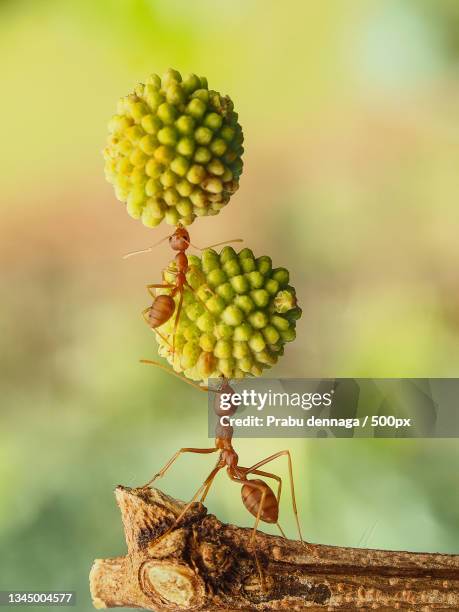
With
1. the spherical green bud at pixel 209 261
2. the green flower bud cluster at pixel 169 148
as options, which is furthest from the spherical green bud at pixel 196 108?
the spherical green bud at pixel 209 261

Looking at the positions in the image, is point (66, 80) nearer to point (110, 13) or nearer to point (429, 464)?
point (110, 13)

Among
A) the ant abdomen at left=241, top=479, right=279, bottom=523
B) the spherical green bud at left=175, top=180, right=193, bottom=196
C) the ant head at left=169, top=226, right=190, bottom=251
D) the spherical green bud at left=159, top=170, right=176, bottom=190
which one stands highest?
the spherical green bud at left=159, top=170, right=176, bottom=190

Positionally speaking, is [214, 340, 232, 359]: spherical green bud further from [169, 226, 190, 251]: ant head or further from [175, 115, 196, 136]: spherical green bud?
[175, 115, 196, 136]: spherical green bud

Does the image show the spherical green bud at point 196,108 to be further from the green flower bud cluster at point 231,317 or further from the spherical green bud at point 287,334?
the spherical green bud at point 287,334

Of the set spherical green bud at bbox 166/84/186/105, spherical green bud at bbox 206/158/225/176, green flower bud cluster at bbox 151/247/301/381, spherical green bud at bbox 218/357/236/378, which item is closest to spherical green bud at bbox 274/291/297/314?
green flower bud cluster at bbox 151/247/301/381

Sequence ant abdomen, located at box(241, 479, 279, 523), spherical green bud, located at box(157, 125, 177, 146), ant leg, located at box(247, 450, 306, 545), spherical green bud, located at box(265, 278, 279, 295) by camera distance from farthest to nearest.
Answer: ant leg, located at box(247, 450, 306, 545) < ant abdomen, located at box(241, 479, 279, 523) < spherical green bud, located at box(265, 278, 279, 295) < spherical green bud, located at box(157, 125, 177, 146)

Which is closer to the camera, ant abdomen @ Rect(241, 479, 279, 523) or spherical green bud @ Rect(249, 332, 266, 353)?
spherical green bud @ Rect(249, 332, 266, 353)

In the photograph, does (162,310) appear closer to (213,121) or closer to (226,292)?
(226,292)

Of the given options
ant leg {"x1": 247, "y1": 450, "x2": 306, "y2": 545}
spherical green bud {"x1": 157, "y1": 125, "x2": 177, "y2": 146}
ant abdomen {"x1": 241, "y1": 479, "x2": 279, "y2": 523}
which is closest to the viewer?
spherical green bud {"x1": 157, "y1": 125, "x2": 177, "y2": 146}

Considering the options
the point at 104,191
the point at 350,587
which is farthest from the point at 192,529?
the point at 104,191

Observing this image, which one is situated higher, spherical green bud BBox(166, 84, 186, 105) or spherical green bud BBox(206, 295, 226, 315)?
spherical green bud BBox(166, 84, 186, 105)
